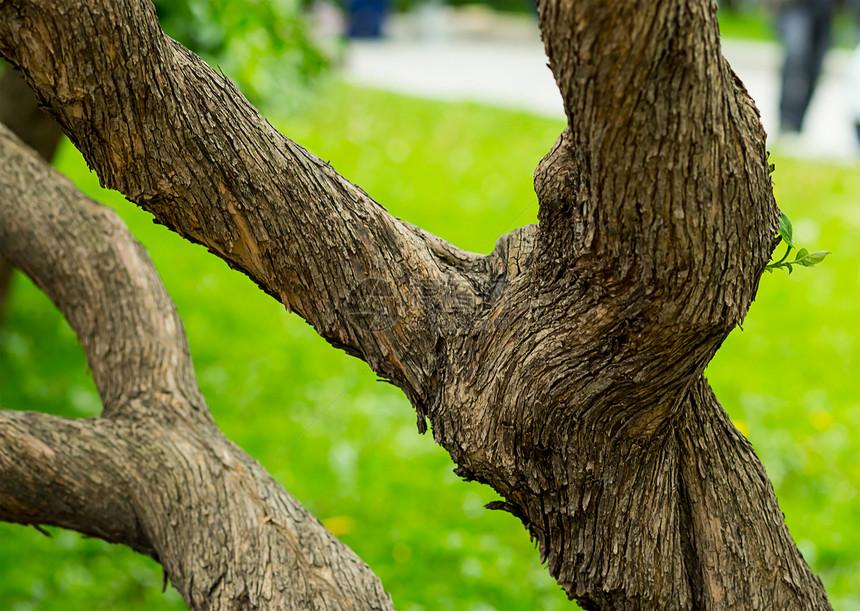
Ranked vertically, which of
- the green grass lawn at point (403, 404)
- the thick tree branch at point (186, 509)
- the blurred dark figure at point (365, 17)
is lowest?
the thick tree branch at point (186, 509)

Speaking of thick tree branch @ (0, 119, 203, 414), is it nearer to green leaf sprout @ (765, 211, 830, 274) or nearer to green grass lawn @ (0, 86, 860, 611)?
green grass lawn @ (0, 86, 860, 611)

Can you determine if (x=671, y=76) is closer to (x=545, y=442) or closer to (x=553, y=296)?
(x=553, y=296)

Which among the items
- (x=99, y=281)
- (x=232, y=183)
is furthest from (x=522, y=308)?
(x=99, y=281)

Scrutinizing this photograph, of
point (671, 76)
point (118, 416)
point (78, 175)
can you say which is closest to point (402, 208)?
point (78, 175)

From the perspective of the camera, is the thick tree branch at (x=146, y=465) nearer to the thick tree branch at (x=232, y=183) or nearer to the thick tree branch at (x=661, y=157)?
the thick tree branch at (x=232, y=183)

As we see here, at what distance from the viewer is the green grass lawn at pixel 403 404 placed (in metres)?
3.35

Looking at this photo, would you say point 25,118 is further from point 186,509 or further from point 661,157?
point 661,157

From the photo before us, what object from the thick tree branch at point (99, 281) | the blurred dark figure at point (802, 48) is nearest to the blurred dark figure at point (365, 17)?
the blurred dark figure at point (802, 48)

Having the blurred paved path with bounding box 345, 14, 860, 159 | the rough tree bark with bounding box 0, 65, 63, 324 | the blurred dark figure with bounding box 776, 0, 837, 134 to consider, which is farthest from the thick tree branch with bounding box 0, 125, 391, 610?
the blurred dark figure with bounding box 776, 0, 837, 134

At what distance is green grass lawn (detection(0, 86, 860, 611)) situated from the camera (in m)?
3.35

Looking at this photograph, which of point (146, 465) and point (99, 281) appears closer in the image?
point (146, 465)

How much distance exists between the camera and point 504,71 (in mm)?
12844

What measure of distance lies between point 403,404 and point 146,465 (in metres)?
2.52

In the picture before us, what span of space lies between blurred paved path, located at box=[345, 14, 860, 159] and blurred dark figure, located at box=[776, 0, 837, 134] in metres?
0.30
